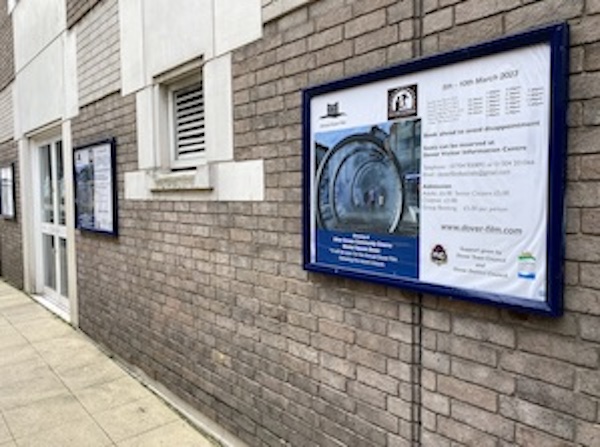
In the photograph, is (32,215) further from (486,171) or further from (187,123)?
(486,171)

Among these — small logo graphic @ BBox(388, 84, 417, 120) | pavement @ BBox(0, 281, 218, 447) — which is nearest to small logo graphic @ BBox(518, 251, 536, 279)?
small logo graphic @ BBox(388, 84, 417, 120)

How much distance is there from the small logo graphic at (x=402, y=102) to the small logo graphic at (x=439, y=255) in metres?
0.54

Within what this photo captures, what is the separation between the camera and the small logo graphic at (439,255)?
1925 millimetres

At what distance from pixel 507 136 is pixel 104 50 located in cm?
444

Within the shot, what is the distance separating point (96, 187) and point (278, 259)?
3.10m

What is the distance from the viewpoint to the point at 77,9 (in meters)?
5.55

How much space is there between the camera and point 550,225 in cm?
159

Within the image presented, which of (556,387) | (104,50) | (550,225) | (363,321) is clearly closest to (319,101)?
(363,321)

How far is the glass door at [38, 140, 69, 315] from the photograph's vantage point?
7156mm

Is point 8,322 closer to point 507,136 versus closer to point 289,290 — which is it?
point 289,290

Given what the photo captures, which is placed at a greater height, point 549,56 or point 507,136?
point 549,56

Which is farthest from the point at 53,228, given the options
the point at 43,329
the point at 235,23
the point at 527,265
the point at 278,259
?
the point at 527,265

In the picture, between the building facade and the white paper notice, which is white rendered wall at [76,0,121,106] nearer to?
the building facade

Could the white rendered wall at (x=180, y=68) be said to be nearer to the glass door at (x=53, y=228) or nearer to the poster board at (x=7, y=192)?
the glass door at (x=53, y=228)
